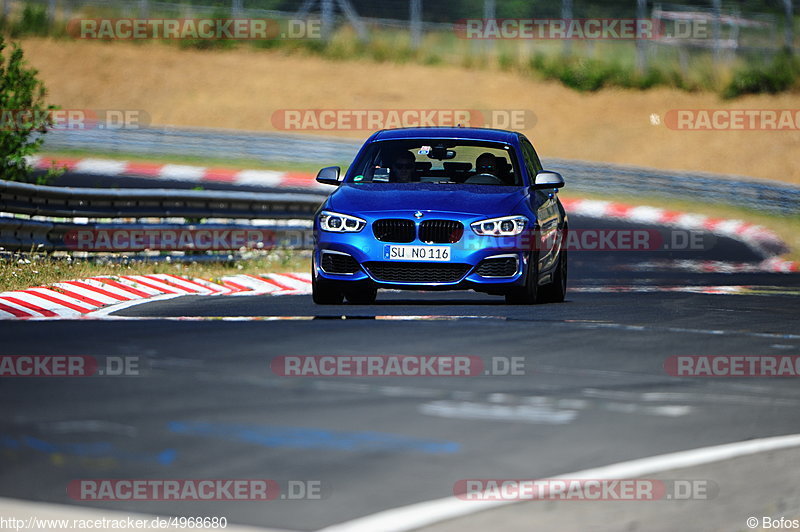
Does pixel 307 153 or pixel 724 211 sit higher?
pixel 307 153

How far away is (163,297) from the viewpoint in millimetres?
14430

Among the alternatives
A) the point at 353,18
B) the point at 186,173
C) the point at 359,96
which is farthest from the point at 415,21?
the point at 186,173

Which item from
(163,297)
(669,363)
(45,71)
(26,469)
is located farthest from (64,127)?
(26,469)

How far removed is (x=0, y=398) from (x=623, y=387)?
345 centimetres

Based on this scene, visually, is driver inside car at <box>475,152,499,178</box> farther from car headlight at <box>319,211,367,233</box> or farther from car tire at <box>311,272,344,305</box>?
car tire at <box>311,272,344,305</box>

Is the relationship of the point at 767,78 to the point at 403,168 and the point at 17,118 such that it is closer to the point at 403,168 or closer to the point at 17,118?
the point at 17,118

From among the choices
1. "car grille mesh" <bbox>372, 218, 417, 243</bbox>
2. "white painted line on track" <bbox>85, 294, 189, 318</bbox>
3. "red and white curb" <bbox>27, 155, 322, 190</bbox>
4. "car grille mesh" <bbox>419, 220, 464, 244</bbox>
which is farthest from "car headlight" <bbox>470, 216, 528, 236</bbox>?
"red and white curb" <bbox>27, 155, 322, 190</bbox>

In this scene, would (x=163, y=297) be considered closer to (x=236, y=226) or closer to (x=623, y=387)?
(x=236, y=226)

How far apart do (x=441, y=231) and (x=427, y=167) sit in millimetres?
1421

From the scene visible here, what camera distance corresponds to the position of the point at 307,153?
35.9 m

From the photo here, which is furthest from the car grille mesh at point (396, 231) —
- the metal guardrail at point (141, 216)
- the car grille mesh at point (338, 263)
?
the metal guardrail at point (141, 216)

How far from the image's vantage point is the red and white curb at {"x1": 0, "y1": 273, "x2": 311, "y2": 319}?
12852 mm

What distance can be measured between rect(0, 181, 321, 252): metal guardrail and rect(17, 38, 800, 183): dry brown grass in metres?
21.9

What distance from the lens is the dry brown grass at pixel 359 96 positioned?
136ft
